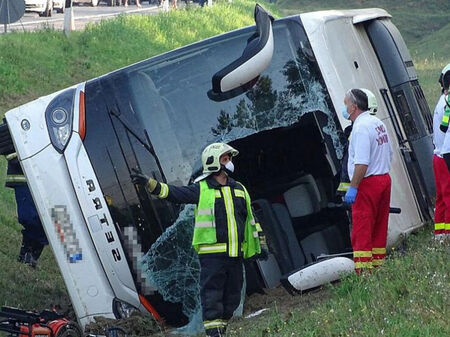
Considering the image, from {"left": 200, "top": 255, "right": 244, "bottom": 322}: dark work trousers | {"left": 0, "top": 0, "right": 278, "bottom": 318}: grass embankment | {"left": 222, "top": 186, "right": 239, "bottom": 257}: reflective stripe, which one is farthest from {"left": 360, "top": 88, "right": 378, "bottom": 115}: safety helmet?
{"left": 0, "top": 0, "right": 278, "bottom": 318}: grass embankment

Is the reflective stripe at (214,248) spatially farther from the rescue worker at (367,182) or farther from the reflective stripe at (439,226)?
the reflective stripe at (439,226)

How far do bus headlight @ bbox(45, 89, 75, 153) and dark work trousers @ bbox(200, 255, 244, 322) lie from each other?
1207 mm

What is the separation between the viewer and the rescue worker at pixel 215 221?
23.4 ft

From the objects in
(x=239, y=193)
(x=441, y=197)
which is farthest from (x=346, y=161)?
(x=441, y=197)

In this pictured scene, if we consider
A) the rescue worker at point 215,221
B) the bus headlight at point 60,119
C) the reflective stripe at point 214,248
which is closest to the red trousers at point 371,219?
the rescue worker at point 215,221

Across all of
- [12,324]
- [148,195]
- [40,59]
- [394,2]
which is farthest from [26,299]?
[394,2]

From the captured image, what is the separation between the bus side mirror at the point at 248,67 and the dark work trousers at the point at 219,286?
3.50ft

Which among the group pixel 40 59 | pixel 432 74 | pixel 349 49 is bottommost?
pixel 432 74

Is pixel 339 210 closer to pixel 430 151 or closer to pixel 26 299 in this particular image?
pixel 430 151

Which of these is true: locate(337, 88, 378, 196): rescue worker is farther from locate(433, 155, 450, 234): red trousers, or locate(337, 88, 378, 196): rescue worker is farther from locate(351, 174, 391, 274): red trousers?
locate(433, 155, 450, 234): red trousers

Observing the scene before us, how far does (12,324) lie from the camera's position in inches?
294

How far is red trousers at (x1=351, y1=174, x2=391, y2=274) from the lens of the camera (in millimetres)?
7527

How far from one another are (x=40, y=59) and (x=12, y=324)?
36.9ft

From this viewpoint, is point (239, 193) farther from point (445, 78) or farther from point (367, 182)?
point (445, 78)
